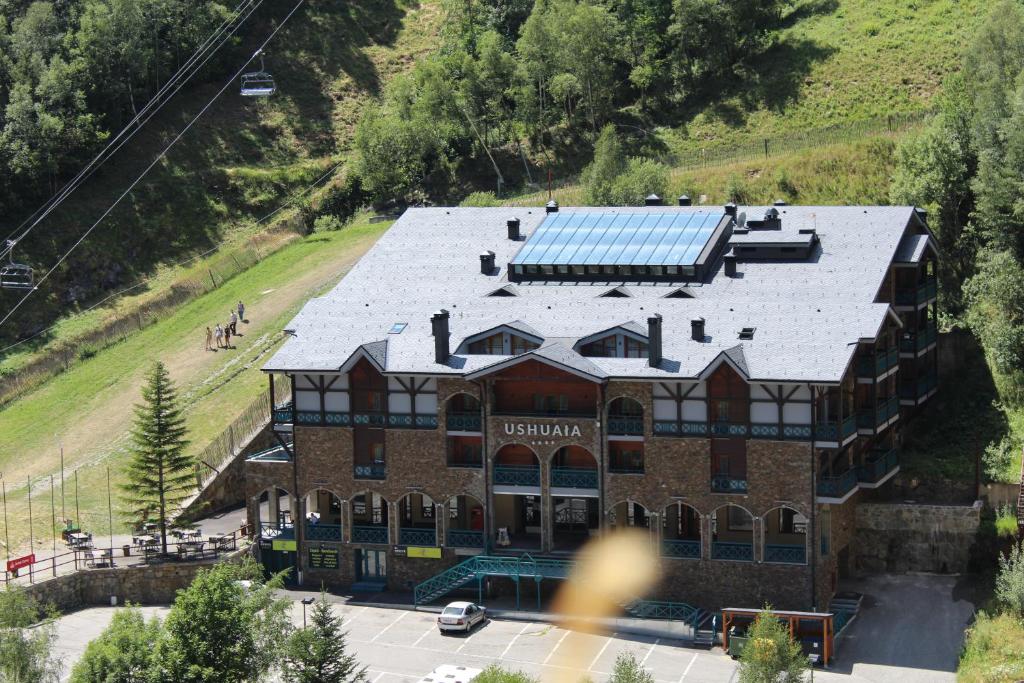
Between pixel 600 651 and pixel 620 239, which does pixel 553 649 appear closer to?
pixel 600 651

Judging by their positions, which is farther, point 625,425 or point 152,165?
point 152,165

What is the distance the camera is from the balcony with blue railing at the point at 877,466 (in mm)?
75875

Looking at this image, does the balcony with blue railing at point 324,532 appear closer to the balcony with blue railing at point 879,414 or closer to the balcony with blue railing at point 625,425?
the balcony with blue railing at point 625,425

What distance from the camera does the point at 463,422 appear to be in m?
77.1

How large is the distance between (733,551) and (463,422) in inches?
522

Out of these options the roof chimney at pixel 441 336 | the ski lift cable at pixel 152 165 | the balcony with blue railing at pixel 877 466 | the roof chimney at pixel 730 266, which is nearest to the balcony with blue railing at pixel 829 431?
the balcony with blue railing at pixel 877 466

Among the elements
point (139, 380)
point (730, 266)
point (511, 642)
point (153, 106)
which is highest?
point (153, 106)

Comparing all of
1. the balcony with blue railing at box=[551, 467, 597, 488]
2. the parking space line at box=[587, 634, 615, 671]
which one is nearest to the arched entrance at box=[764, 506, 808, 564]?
the parking space line at box=[587, 634, 615, 671]

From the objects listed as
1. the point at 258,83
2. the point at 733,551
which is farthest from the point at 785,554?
the point at 258,83

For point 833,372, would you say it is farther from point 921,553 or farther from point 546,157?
point 546,157

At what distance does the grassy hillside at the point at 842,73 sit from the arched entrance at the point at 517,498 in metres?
53.5

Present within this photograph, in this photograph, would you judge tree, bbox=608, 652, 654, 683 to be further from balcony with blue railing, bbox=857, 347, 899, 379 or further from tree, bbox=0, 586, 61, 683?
tree, bbox=0, 586, 61, 683

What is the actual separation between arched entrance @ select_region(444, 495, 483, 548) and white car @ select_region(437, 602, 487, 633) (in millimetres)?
4290

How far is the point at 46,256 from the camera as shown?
122688 mm
